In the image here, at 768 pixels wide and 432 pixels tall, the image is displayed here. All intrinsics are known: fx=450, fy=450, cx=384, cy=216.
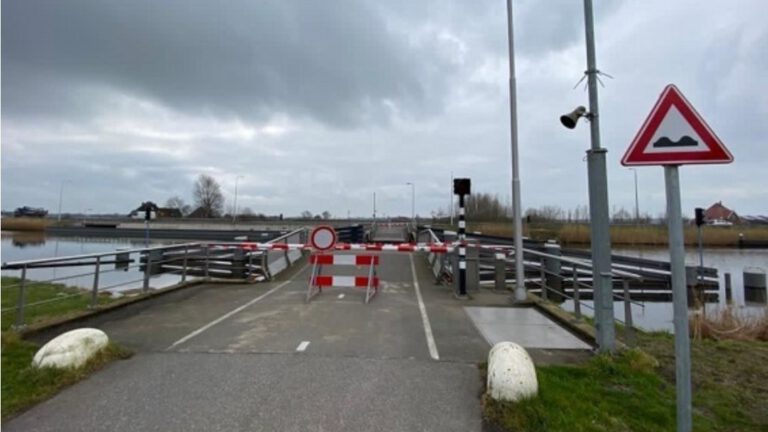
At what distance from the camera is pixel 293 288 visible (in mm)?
11992

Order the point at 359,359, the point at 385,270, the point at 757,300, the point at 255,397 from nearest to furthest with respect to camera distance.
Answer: the point at 255,397 → the point at 359,359 → the point at 385,270 → the point at 757,300

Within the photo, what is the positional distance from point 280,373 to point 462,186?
7032 mm

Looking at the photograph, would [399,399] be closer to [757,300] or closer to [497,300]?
[497,300]

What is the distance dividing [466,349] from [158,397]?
380 centimetres

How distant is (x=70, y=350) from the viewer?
5066 millimetres

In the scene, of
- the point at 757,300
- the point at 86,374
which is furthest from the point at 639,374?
the point at 757,300

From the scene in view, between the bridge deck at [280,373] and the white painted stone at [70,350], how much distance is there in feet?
1.00

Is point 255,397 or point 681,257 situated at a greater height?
point 681,257

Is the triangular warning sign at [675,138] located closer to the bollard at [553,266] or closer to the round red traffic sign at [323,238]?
the round red traffic sign at [323,238]

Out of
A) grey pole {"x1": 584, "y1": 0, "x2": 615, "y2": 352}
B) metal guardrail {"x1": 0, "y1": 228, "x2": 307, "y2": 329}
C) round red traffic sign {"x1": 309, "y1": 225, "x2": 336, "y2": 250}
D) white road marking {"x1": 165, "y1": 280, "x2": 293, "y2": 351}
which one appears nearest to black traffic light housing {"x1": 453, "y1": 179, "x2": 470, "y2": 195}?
round red traffic sign {"x1": 309, "y1": 225, "x2": 336, "y2": 250}

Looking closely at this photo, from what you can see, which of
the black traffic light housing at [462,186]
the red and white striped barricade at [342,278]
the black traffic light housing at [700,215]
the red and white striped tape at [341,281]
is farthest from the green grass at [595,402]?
the black traffic light housing at [700,215]

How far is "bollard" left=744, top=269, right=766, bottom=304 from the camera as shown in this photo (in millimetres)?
18312

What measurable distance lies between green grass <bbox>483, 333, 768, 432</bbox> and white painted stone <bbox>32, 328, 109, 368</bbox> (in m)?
4.45

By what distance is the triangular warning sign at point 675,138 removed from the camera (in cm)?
329
